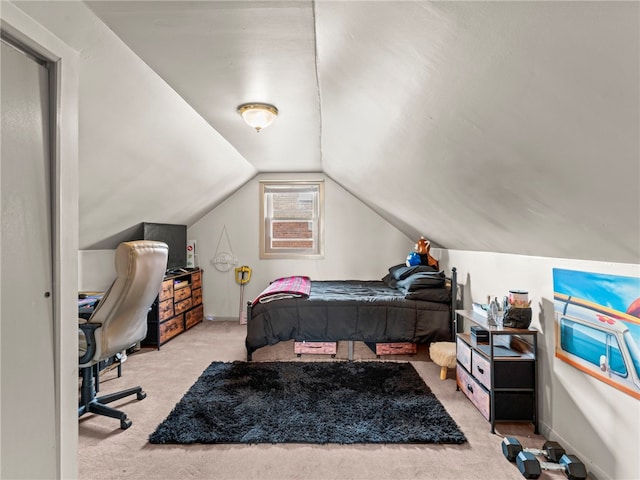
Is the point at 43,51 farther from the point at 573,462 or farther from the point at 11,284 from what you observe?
the point at 573,462

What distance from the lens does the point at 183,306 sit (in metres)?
4.38

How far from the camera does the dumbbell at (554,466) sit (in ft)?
5.51

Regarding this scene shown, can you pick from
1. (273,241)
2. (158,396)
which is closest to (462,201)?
(158,396)

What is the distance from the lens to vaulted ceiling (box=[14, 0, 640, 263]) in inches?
35.6

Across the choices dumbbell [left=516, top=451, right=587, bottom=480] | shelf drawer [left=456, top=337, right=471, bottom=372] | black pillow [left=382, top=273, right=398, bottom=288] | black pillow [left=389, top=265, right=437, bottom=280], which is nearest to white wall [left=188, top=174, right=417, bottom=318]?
black pillow [left=382, top=273, right=398, bottom=288]

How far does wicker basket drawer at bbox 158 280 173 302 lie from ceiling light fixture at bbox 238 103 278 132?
2.34 meters

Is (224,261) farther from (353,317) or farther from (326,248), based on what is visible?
(353,317)

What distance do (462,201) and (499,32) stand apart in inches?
54.0

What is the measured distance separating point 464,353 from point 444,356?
1.24 ft

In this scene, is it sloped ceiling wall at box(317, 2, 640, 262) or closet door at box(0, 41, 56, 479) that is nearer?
sloped ceiling wall at box(317, 2, 640, 262)

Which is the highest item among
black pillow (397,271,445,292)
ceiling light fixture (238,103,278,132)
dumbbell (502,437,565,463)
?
ceiling light fixture (238,103,278,132)

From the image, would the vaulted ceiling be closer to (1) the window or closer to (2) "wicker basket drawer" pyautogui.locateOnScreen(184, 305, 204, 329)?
(2) "wicker basket drawer" pyautogui.locateOnScreen(184, 305, 204, 329)

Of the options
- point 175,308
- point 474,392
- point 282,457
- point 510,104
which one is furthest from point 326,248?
point 510,104

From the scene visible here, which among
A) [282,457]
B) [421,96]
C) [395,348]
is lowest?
[282,457]
